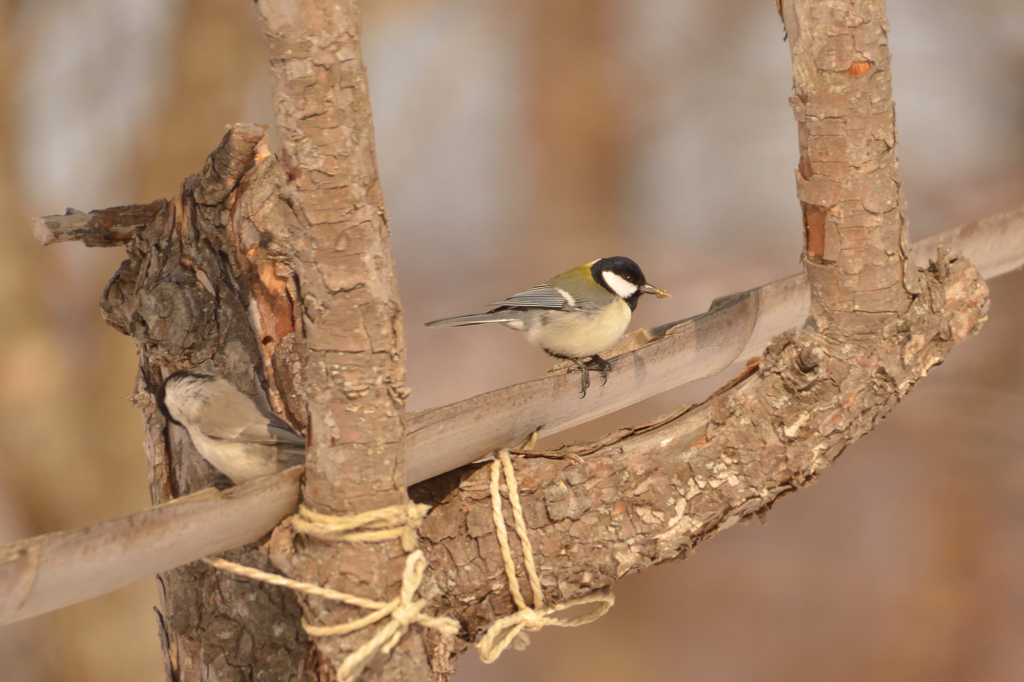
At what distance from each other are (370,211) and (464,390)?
5.20 ft

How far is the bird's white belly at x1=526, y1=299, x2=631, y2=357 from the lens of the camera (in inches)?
47.8

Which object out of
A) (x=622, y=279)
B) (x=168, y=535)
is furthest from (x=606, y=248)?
(x=168, y=535)

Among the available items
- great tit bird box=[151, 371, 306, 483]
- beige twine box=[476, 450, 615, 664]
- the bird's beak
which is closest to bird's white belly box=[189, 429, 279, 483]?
great tit bird box=[151, 371, 306, 483]

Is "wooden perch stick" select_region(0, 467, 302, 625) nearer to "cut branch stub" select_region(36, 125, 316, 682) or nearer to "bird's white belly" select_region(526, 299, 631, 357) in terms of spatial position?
"cut branch stub" select_region(36, 125, 316, 682)

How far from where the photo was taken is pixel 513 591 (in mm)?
780

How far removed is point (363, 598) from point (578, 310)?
671 mm

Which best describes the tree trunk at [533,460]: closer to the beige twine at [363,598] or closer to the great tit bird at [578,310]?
the beige twine at [363,598]

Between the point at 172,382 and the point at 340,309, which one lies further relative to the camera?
the point at 172,382

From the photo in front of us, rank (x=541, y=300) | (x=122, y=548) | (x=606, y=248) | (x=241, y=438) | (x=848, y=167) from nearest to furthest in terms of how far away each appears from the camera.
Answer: (x=122, y=548)
(x=241, y=438)
(x=848, y=167)
(x=541, y=300)
(x=606, y=248)

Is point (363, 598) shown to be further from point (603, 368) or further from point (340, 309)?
point (603, 368)

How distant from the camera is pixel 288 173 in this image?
57cm

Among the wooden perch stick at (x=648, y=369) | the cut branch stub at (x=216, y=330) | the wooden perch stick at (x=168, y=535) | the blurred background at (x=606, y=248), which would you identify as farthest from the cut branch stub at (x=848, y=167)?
the blurred background at (x=606, y=248)

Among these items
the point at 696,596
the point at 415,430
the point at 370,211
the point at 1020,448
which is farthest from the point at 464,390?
the point at 370,211

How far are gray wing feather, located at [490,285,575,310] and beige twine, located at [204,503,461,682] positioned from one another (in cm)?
63
